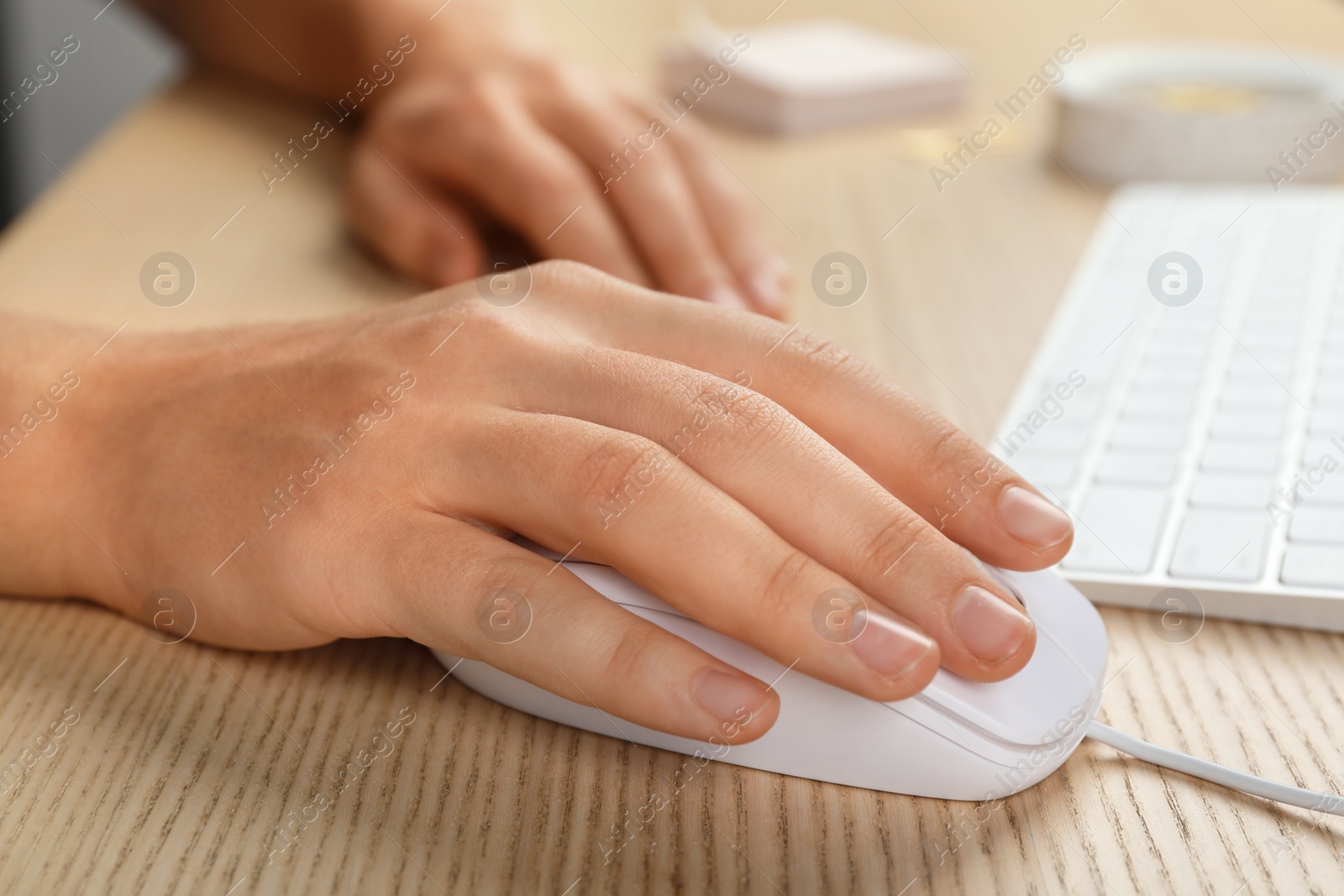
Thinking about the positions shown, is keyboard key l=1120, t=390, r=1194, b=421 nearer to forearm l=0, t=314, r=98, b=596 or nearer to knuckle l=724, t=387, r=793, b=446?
knuckle l=724, t=387, r=793, b=446

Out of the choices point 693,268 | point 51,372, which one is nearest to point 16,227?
point 51,372

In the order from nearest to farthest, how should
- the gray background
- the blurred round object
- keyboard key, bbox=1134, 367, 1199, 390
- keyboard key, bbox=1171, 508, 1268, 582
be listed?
keyboard key, bbox=1171, 508, 1268, 582, keyboard key, bbox=1134, 367, 1199, 390, the blurred round object, the gray background

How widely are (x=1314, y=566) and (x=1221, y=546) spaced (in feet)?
0.11

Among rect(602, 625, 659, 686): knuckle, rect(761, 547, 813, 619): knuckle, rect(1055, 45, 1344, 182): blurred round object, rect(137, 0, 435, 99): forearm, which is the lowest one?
rect(1055, 45, 1344, 182): blurred round object

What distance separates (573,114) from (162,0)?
50 cm

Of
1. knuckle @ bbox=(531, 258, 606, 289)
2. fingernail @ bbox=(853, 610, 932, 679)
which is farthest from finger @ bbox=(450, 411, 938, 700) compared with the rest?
knuckle @ bbox=(531, 258, 606, 289)

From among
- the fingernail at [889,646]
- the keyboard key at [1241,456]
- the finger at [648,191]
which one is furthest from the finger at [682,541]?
the finger at [648,191]

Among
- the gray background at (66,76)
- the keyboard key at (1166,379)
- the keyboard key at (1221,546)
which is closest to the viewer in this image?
the keyboard key at (1221,546)

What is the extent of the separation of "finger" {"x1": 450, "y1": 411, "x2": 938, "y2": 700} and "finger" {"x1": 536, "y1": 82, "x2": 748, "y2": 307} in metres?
0.33

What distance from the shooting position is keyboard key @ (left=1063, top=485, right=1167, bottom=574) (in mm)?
461

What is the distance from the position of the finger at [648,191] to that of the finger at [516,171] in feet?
0.04

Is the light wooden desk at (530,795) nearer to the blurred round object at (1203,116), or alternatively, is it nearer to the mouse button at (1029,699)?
the mouse button at (1029,699)

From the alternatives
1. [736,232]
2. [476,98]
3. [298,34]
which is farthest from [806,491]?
[298,34]

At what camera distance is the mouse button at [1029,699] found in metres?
0.36
